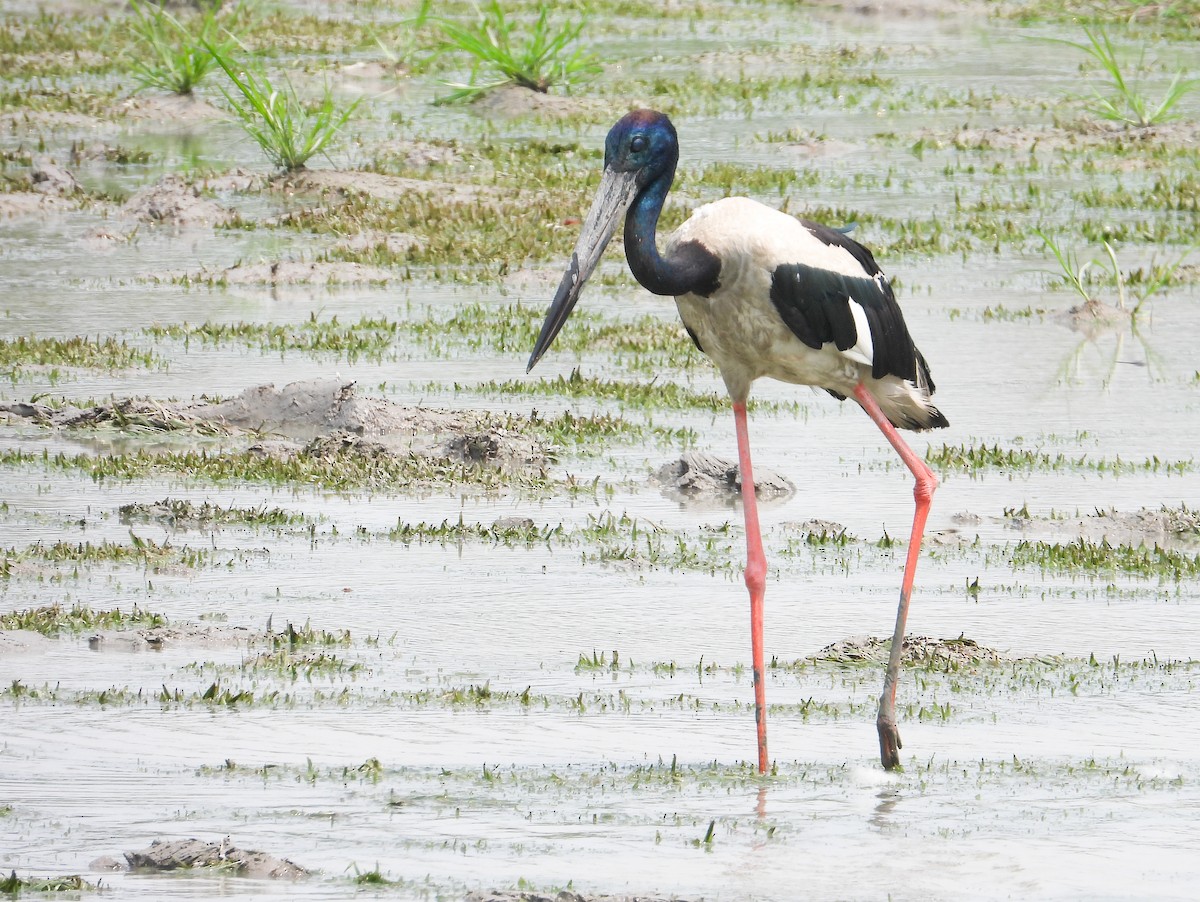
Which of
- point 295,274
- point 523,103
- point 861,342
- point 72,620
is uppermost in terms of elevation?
point 523,103

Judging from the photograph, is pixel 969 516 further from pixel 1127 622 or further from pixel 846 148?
pixel 846 148

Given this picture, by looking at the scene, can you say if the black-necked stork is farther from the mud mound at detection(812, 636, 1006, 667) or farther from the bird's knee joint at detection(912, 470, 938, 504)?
the mud mound at detection(812, 636, 1006, 667)

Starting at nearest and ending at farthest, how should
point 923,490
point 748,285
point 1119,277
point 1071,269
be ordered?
point 748,285
point 923,490
point 1119,277
point 1071,269

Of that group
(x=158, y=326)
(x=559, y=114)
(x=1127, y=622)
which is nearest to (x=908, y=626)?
(x=1127, y=622)

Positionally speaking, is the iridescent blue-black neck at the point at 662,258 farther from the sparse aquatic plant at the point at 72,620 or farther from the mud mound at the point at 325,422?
the mud mound at the point at 325,422

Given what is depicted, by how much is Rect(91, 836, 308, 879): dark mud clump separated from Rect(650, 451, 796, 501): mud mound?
4.52m

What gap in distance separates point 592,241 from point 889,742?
5.95 feet

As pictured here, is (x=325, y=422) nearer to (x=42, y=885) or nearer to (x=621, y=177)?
(x=621, y=177)

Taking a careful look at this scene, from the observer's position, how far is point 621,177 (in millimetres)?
7066

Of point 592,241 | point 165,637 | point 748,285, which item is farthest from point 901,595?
point 165,637

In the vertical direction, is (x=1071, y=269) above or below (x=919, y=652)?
above

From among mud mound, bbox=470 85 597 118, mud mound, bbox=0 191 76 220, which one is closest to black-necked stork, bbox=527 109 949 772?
mud mound, bbox=0 191 76 220

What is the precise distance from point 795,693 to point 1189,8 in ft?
77.9

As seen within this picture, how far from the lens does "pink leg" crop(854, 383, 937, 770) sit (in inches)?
248
